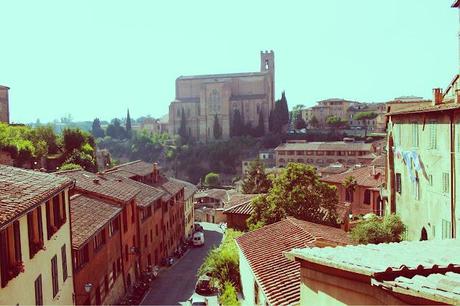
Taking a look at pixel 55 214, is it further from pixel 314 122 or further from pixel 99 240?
pixel 314 122

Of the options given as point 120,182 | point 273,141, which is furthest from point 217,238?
point 273,141

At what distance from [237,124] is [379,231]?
11022cm

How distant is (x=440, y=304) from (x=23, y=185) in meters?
13.9

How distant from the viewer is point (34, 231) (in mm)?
15609

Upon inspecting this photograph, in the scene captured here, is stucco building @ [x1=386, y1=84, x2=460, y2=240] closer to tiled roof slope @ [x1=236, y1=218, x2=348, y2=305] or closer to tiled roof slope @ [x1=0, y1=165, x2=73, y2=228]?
tiled roof slope @ [x1=236, y1=218, x2=348, y2=305]

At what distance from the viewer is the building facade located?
92375 mm

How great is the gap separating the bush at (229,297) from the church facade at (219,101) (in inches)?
4561

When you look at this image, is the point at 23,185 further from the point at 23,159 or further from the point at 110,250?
the point at 23,159

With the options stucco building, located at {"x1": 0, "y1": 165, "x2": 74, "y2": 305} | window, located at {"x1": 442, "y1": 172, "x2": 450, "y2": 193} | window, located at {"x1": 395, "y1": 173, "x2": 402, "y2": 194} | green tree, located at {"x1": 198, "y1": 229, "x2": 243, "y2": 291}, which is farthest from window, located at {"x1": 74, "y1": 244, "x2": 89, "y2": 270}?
window, located at {"x1": 395, "y1": 173, "x2": 402, "y2": 194}

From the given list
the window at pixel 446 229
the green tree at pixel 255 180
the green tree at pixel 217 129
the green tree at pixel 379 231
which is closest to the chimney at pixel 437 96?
the green tree at pixel 379 231

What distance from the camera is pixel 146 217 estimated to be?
117ft

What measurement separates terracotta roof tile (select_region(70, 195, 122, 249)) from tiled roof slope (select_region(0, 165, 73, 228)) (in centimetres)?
265

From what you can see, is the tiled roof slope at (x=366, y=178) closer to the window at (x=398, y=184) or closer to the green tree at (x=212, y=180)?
the window at (x=398, y=184)

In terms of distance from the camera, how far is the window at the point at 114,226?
2666cm
